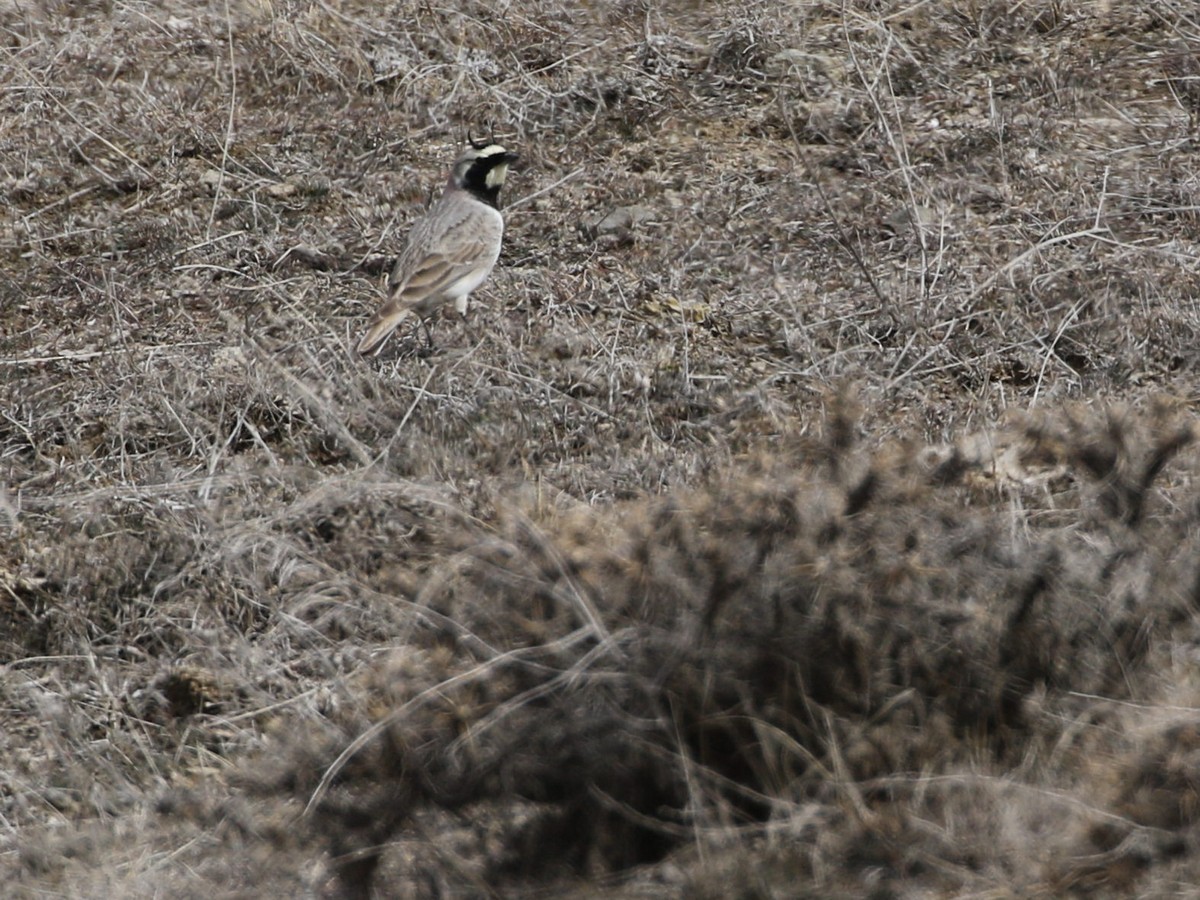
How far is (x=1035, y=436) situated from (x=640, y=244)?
340 centimetres

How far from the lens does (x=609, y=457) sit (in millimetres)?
5633

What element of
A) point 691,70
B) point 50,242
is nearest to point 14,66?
point 50,242

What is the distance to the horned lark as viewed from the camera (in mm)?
6539

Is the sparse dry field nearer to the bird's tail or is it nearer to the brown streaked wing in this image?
the bird's tail

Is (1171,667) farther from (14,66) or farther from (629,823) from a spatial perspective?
(14,66)

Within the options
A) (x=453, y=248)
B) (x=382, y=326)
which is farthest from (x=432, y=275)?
(x=382, y=326)

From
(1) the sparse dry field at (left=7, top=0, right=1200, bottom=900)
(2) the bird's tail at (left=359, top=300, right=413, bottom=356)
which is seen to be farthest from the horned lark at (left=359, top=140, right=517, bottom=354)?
(1) the sparse dry field at (left=7, top=0, right=1200, bottom=900)

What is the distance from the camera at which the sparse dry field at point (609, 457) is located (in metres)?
3.39

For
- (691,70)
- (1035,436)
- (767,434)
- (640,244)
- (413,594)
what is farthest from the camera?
(691,70)

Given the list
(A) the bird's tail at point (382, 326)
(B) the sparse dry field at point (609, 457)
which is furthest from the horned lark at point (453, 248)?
(B) the sparse dry field at point (609, 457)

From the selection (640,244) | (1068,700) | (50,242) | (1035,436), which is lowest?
(50,242)

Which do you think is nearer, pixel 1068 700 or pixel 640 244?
pixel 1068 700

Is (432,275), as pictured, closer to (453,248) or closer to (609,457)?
(453,248)

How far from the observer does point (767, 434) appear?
5656mm
